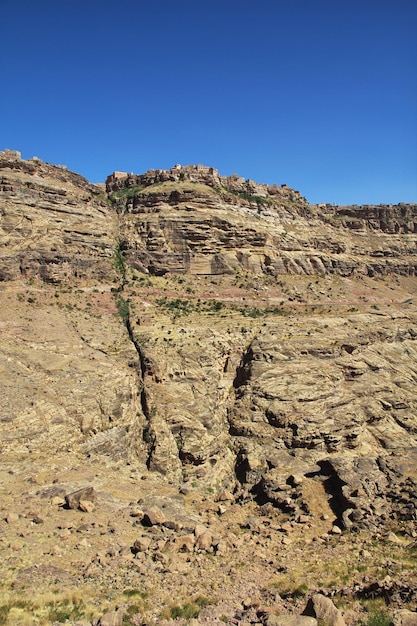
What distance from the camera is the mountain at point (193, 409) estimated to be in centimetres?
1395

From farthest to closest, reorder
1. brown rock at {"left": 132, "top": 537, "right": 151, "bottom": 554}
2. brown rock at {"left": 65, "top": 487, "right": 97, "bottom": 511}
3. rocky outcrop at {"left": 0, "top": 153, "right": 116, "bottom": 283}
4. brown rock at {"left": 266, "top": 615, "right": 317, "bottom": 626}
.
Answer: rocky outcrop at {"left": 0, "top": 153, "right": 116, "bottom": 283}
brown rock at {"left": 65, "top": 487, "right": 97, "bottom": 511}
brown rock at {"left": 132, "top": 537, "right": 151, "bottom": 554}
brown rock at {"left": 266, "top": 615, "right": 317, "bottom": 626}

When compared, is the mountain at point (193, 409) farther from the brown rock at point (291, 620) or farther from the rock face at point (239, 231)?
the rock face at point (239, 231)

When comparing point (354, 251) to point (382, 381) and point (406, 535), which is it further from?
point (406, 535)

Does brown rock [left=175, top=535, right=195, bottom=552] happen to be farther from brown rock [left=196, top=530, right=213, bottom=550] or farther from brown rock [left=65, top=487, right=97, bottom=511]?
brown rock [left=65, top=487, right=97, bottom=511]

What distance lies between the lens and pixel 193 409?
26.7 meters

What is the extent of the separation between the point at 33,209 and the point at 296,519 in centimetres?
3423

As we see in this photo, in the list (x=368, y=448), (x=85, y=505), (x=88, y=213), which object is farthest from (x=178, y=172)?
(x=85, y=505)

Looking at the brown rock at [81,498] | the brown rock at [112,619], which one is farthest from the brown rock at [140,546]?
the brown rock at [112,619]

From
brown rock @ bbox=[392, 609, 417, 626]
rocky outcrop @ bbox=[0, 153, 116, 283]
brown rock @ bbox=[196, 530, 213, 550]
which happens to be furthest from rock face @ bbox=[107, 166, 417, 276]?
brown rock @ bbox=[392, 609, 417, 626]

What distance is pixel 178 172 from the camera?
53.1m

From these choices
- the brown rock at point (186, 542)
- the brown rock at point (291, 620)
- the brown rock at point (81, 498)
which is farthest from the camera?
the brown rock at point (81, 498)

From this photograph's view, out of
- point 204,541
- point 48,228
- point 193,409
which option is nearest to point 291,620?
point 204,541

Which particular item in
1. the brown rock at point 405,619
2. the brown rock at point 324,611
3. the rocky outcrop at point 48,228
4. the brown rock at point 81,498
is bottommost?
the brown rock at point 81,498

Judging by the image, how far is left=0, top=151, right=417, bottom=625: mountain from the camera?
13950mm
